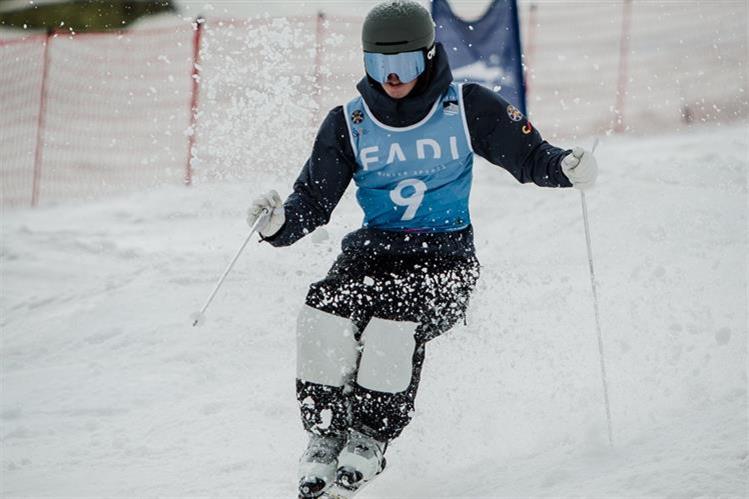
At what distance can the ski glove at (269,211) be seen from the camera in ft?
10.4

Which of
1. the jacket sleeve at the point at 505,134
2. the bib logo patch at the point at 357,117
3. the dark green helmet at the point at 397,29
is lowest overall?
the jacket sleeve at the point at 505,134

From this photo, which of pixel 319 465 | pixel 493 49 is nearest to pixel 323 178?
pixel 319 465

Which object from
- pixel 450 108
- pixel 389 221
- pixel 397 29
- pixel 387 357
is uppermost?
pixel 397 29

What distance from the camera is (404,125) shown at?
3.26m

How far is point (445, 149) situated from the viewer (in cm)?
329

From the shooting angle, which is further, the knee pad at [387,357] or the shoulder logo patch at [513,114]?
the shoulder logo patch at [513,114]

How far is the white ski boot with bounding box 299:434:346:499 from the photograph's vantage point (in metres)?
2.80

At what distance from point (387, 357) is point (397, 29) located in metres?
1.12

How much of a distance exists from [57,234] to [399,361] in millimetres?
5412

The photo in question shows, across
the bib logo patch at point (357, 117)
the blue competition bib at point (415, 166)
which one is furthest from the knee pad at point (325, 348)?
the bib logo patch at point (357, 117)

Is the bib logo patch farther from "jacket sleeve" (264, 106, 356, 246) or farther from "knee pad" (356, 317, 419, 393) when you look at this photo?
"knee pad" (356, 317, 419, 393)

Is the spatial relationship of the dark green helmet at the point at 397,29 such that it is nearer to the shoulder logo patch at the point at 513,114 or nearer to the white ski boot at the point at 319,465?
the shoulder logo patch at the point at 513,114

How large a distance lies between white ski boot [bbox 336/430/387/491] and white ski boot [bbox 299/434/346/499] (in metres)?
0.03

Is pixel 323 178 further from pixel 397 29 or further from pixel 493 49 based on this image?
pixel 493 49
